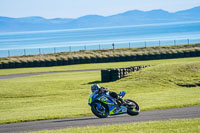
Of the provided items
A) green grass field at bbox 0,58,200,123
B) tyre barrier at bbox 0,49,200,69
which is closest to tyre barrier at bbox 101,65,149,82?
green grass field at bbox 0,58,200,123

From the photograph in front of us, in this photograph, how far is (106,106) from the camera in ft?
50.8

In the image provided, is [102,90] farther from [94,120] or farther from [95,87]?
[94,120]

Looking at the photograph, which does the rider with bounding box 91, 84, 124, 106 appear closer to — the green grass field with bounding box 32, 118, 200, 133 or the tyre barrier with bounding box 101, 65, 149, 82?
the green grass field with bounding box 32, 118, 200, 133

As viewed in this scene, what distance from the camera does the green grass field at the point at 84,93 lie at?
1909 centimetres

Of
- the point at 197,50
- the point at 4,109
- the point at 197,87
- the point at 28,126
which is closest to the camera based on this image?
the point at 28,126

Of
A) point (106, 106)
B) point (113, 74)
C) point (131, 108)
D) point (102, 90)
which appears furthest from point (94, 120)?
point (113, 74)

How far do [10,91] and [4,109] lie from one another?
24.1 ft

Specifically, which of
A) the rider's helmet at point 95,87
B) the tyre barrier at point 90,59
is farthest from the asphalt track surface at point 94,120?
the tyre barrier at point 90,59

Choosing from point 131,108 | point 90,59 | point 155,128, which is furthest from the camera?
point 90,59

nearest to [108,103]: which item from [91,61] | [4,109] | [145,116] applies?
[145,116]

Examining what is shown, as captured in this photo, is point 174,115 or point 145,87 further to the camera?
point 145,87

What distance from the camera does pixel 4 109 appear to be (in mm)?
22297

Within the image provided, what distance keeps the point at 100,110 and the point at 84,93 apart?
1154 centimetres

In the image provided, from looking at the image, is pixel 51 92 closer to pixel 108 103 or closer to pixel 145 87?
pixel 145 87
